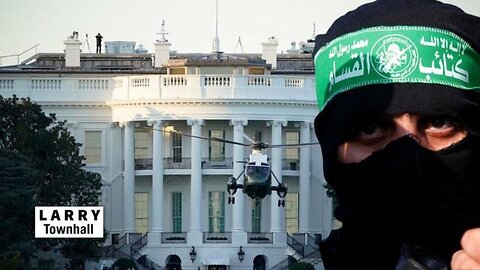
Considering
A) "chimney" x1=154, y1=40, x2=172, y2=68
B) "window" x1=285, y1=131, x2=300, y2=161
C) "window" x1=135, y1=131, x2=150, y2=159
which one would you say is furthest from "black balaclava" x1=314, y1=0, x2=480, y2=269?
"chimney" x1=154, y1=40, x2=172, y2=68

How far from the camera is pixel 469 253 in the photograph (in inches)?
132

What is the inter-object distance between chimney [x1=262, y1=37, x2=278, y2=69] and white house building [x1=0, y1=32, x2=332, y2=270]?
3439 millimetres

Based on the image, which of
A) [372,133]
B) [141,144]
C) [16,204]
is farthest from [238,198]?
[372,133]

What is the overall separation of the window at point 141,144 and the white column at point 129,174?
4.21 feet

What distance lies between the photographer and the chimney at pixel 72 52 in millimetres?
103812

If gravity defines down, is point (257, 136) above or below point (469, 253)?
above

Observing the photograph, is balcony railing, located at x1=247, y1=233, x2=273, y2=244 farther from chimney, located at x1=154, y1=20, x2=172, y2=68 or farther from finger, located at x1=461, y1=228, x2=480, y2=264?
finger, located at x1=461, y1=228, x2=480, y2=264

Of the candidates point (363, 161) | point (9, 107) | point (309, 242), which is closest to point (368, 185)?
point (363, 161)

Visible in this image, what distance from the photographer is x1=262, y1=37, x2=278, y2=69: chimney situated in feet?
354

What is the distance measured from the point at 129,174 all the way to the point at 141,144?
297 cm

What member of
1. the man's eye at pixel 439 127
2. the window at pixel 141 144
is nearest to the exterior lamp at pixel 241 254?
the window at pixel 141 144

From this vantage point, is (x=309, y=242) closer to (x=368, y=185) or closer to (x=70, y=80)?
(x=70, y=80)

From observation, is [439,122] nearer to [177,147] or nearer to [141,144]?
[177,147]

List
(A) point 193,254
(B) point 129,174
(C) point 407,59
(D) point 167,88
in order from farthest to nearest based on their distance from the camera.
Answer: (D) point 167,88 < (B) point 129,174 < (A) point 193,254 < (C) point 407,59
